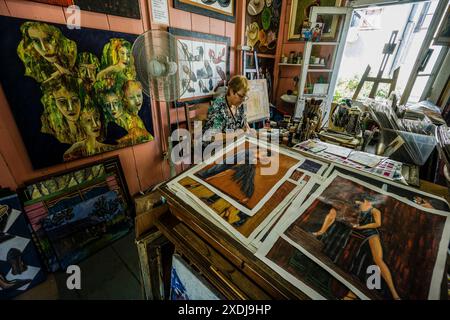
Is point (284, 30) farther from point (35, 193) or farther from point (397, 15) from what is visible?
point (35, 193)

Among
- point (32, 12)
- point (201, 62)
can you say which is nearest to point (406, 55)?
point (201, 62)

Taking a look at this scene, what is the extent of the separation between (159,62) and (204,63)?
0.85m

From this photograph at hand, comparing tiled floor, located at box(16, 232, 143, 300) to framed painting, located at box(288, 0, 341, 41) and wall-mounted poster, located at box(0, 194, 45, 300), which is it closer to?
wall-mounted poster, located at box(0, 194, 45, 300)

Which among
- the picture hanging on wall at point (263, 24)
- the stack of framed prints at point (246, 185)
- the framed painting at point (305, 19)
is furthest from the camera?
the framed painting at point (305, 19)

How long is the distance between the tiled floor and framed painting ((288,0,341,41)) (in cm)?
349

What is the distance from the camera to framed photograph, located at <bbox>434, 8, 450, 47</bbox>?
6.87 ft

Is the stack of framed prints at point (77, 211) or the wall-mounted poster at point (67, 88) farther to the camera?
the stack of framed prints at point (77, 211)

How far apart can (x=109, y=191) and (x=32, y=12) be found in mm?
1217

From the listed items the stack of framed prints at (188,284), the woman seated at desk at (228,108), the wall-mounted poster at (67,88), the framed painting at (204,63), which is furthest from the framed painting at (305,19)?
the stack of framed prints at (188,284)

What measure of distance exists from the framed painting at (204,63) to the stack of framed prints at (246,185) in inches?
52.7

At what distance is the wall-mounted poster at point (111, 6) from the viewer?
1224 millimetres

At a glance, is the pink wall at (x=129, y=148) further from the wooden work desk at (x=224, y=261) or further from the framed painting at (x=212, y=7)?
the wooden work desk at (x=224, y=261)

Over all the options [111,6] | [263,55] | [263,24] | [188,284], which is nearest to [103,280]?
[188,284]
